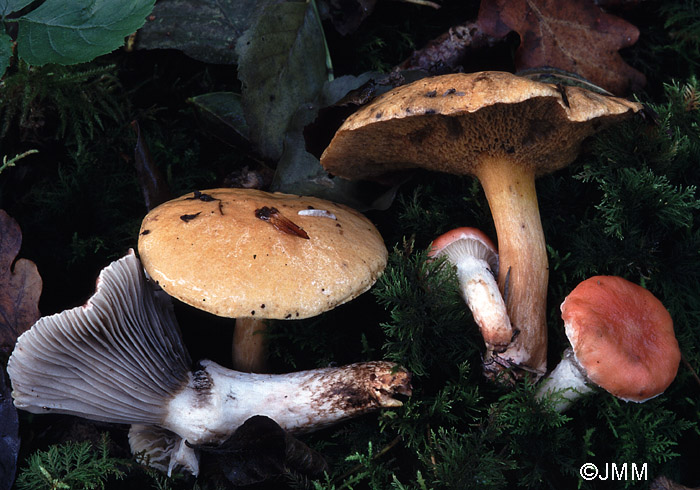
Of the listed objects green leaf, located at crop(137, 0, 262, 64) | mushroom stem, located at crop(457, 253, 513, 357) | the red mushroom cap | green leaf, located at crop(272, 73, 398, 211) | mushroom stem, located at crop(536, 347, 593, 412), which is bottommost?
mushroom stem, located at crop(536, 347, 593, 412)

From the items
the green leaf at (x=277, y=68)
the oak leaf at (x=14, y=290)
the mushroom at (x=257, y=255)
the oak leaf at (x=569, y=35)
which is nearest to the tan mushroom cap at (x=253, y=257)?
the mushroom at (x=257, y=255)

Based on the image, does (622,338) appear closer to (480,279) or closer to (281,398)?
(480,279)

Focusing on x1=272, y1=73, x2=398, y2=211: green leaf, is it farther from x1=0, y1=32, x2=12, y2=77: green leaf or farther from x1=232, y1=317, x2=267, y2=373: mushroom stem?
x1=0, y1=32, x2=12, y2=77: green leaf

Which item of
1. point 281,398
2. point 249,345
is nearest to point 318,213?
point 249,345

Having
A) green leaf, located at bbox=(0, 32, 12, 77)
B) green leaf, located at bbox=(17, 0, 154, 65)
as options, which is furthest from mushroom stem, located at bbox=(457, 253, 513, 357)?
green leaf, located at bbox=(0, 32, 12, 77)

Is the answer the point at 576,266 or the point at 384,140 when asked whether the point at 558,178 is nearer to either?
the point at 576,266

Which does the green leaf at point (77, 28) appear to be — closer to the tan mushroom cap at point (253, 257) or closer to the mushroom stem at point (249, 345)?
the tan mushroom cap at point (253, 257)

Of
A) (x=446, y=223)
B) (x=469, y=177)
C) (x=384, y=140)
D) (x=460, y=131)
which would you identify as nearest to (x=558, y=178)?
(x=469, y=177)
